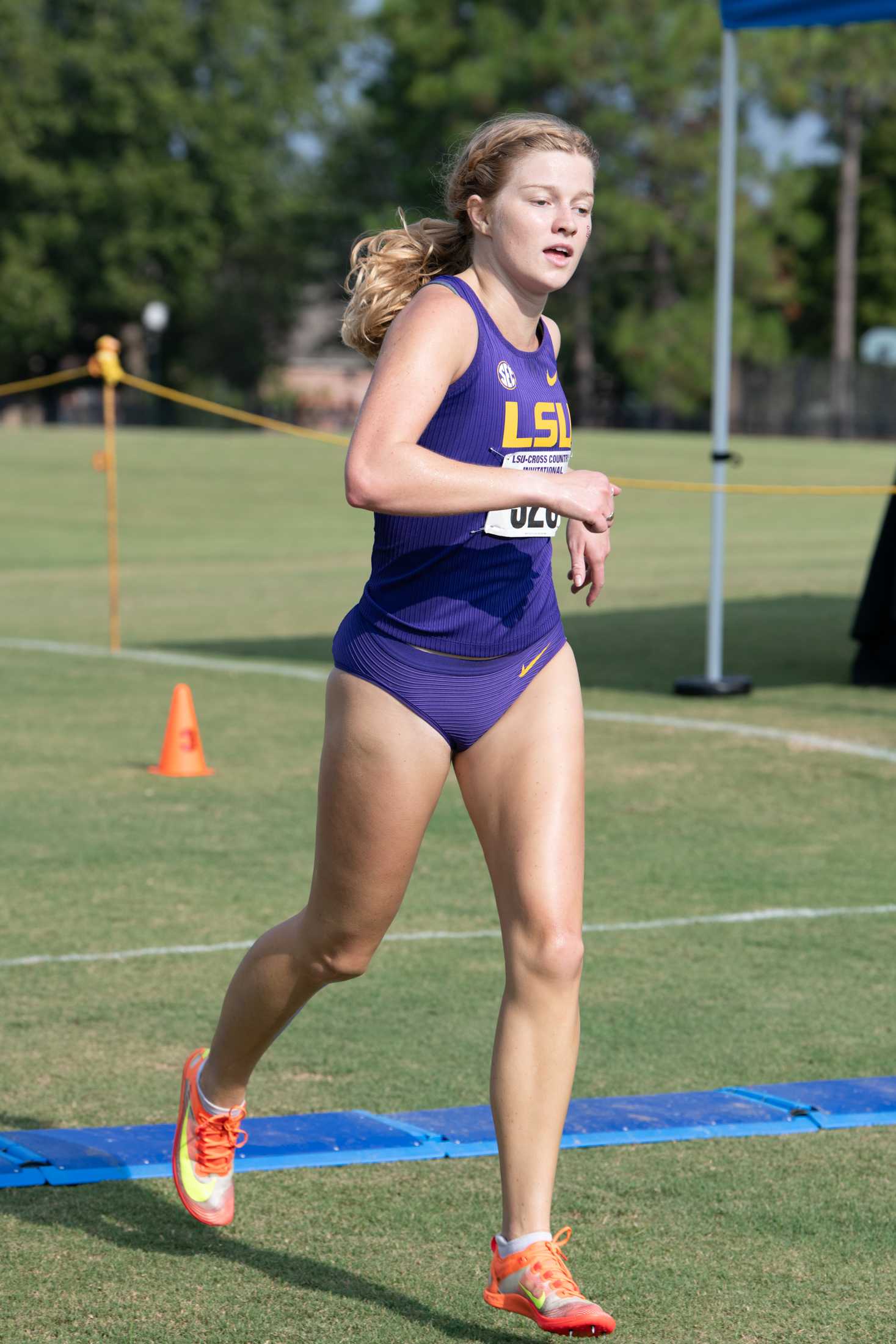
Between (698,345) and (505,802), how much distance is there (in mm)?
64444

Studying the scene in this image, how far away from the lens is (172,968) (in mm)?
5934

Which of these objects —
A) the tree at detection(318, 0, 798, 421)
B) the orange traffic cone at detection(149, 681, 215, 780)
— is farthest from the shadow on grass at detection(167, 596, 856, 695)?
the tree at detection(318, 0, 798, 421)

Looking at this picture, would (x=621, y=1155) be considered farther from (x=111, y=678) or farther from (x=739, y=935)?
(x=111, y=678)

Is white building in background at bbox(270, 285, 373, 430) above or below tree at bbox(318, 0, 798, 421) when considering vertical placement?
below

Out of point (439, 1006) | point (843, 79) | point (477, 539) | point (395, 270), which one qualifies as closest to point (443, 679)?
point (477, 539)

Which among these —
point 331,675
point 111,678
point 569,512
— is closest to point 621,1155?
point 331,675

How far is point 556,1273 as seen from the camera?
339cm

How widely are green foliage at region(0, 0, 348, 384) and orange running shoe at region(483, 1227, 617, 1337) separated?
71.0 metres

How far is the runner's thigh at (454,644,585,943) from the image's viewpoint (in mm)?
3578

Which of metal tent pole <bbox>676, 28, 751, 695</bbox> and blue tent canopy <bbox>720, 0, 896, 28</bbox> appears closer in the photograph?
blue tent canopy <bbox>720, 0, 896, 28</bbox>

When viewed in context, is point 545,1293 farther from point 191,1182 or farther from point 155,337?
point 155,337

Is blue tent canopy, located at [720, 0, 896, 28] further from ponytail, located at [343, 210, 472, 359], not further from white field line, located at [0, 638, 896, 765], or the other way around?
ponytail, located at [343, 210, 472, 359]

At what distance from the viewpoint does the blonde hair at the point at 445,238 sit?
144 inches

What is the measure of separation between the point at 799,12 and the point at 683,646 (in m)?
5.26
